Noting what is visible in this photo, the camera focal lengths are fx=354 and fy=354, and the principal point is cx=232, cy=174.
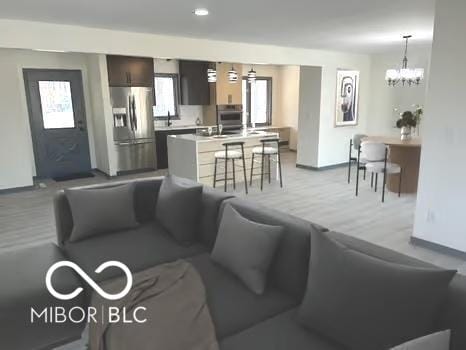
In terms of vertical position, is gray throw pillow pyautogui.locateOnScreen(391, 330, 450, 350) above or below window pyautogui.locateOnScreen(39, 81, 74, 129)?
below

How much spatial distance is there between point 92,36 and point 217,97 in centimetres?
413

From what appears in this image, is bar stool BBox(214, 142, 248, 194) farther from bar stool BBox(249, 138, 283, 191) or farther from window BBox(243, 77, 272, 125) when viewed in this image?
window BBox(243, 77, 272, 125)

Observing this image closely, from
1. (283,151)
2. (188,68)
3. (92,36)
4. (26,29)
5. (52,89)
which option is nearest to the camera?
(26,29)

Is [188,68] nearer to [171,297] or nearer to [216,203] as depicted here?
[216,203]

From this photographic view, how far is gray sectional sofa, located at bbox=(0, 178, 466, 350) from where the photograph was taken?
157cm

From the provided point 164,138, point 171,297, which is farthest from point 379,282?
point 164,138

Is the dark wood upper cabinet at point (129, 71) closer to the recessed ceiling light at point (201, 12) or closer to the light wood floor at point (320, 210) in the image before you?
the light wood floor at point (320, 210)

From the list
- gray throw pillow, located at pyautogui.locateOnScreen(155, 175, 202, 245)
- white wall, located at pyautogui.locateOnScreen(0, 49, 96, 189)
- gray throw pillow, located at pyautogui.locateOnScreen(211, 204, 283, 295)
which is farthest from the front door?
gray throw pillow, located at pyautogui.locateOnScreen(211, 204, 283, 295)

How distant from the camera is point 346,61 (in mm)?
7453

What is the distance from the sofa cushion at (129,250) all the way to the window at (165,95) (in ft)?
18.8

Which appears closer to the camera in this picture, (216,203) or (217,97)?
(216,203)

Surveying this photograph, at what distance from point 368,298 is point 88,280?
1.64 m

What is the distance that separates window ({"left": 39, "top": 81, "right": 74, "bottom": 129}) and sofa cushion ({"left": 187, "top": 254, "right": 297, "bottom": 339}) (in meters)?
6.10

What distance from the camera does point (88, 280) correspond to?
86.5 inches
